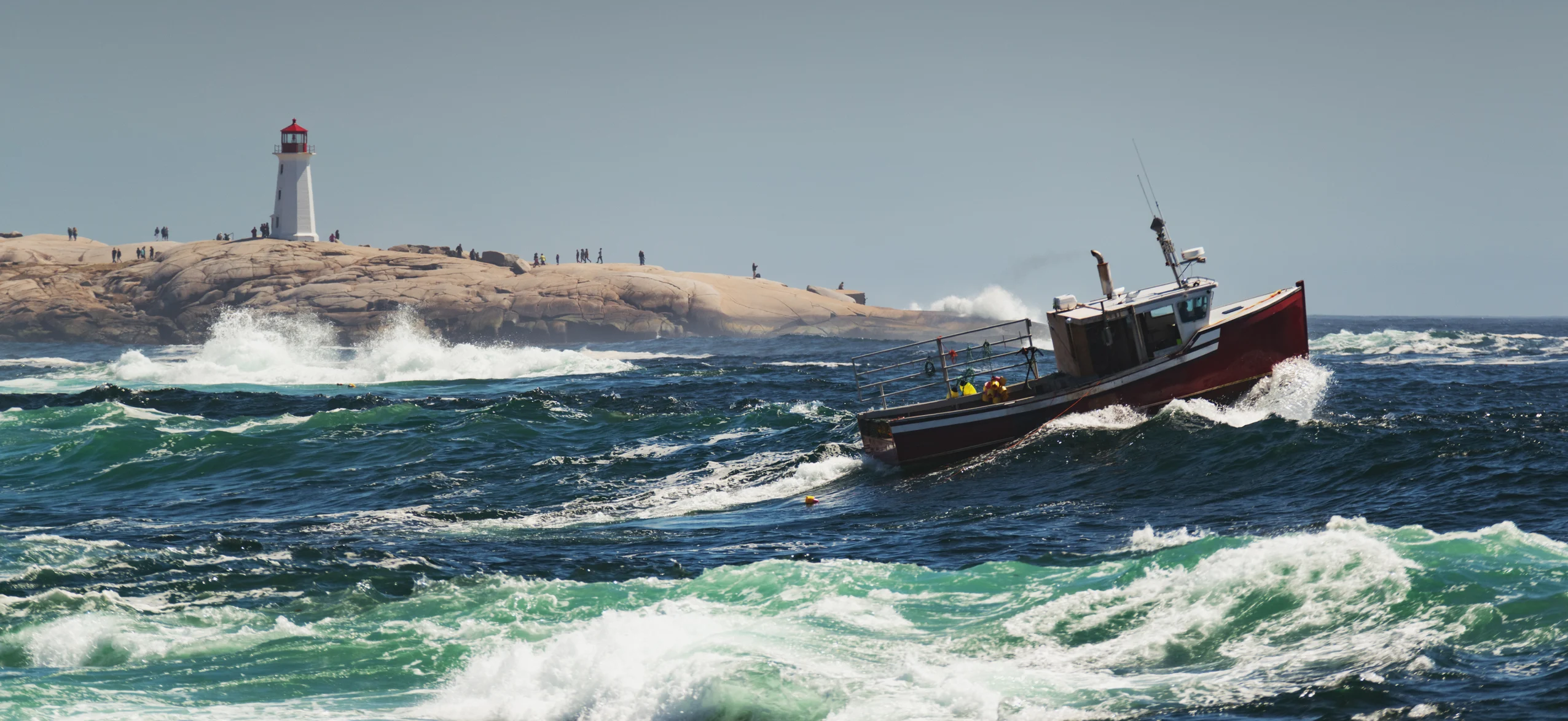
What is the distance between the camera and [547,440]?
27562 millimetres

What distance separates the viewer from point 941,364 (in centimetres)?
3303

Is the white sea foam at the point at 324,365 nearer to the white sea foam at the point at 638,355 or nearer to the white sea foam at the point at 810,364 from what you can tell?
the white sea foam at the point at 638,355

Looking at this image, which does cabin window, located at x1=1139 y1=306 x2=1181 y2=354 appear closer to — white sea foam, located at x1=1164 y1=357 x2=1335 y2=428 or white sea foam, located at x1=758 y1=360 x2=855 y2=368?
white sea foam, located at x1=1164 y1=357 x2=1335 y2=428

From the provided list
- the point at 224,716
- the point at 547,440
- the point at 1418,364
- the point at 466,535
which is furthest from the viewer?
the point at 1418,364

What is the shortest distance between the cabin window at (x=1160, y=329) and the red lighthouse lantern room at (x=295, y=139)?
77.6 meters

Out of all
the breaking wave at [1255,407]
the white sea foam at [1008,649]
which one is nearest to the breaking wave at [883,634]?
the white sea foam at [1008,649]

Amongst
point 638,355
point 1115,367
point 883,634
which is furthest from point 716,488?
point 638,355

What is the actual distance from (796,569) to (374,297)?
74785mm

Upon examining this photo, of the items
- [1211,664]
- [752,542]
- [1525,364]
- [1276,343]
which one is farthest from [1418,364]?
[1211,664]

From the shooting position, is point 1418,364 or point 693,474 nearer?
point 693,474

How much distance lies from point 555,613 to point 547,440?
15310 mm

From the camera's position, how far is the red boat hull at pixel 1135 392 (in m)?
21.1

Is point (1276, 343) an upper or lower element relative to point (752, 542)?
upper

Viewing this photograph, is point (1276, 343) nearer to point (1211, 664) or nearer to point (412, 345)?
point (1211, 664)
